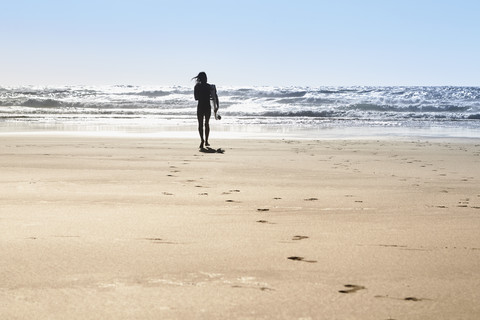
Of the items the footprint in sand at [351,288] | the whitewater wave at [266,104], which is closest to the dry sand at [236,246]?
the footprint in sand at [351,288]

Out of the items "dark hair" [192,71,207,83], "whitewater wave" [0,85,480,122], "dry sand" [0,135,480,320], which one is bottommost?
"dry sand" [0,135,480,320]

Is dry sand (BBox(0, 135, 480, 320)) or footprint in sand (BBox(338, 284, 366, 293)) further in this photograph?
footprint in sand (BBox(338, 284, 366, 293))

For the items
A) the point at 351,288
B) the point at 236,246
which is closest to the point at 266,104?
the point at 236,246

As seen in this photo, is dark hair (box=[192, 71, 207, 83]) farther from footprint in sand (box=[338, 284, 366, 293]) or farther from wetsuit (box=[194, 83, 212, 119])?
footprint in sand (box=[338, 284, 366, 293])

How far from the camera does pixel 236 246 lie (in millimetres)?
3654

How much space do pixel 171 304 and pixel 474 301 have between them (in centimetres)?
125

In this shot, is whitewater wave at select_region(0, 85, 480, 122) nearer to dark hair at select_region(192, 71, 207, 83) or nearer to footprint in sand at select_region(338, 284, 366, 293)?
dark hair at select_region(192, 71, 207, 83)

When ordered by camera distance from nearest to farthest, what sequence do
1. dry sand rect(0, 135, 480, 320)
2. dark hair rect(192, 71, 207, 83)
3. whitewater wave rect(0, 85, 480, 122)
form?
dry sand rect(0, 135, 480, 320)
dark hair rect(192, 71, 207, 83)
whitewater wave rect(0, 85, 480, 122)

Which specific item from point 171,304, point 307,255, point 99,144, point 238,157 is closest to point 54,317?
point 171,304

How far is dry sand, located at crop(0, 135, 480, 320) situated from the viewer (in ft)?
8.38

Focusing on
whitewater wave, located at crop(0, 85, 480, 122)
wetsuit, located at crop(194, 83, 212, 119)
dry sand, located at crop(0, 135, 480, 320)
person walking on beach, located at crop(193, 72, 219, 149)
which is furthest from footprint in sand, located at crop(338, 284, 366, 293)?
whitewater wave, located at crop(0, 85, 480, 122)

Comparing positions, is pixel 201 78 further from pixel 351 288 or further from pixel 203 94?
pixel 351 288

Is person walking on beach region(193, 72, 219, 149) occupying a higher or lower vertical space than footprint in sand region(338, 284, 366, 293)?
higher

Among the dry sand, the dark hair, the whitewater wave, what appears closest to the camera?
the dry sand
